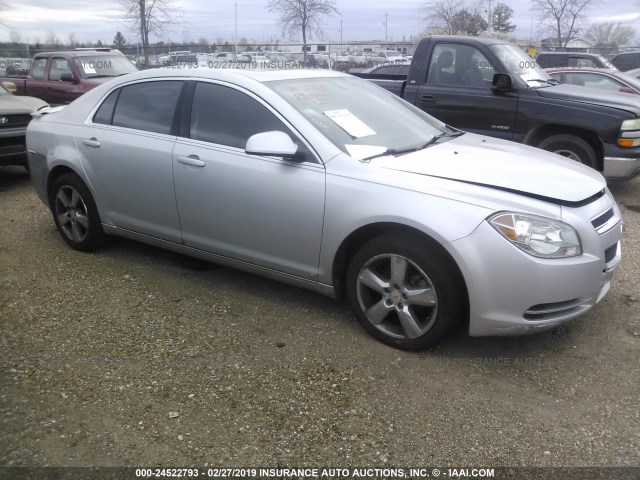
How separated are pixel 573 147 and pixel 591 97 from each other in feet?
2.02

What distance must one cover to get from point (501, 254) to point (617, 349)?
112 centimetres

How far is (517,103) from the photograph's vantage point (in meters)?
6.96

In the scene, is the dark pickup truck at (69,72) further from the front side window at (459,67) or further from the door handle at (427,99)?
the front side window at (459,67)

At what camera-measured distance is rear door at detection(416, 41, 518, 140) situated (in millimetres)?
7082

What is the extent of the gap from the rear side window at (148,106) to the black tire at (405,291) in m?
1.89

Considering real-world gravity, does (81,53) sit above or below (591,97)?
above

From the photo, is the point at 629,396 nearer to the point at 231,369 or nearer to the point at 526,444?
the point at 526,444

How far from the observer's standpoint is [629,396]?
120 inches

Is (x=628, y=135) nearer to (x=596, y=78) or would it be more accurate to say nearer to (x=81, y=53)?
(x=596, y=78)

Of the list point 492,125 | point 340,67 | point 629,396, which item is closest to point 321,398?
point 629,396

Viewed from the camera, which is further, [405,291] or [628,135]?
[628,135]

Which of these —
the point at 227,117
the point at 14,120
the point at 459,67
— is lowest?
the point at 14,120

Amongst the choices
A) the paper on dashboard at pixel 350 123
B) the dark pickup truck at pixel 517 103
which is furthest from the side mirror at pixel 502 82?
the paper on dashboard at pixel 350 123

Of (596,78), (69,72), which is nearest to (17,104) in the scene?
(69,72)
